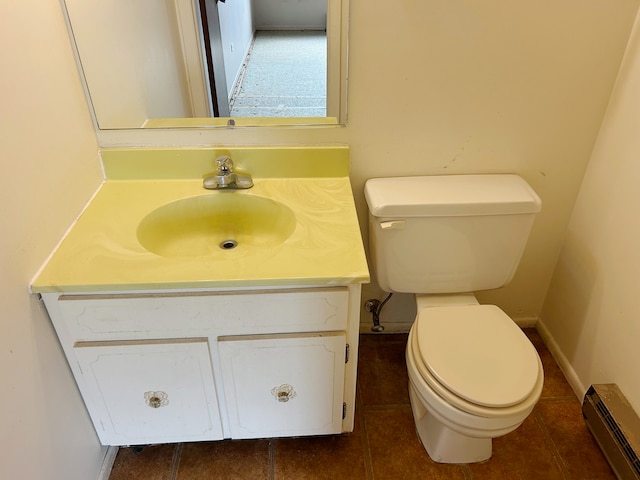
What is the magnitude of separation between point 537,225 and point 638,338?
0.48 meters

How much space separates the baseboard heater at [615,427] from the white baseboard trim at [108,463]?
153cm

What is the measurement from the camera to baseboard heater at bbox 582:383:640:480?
52.1 inches

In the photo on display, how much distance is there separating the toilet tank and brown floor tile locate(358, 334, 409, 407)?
404 millimetres

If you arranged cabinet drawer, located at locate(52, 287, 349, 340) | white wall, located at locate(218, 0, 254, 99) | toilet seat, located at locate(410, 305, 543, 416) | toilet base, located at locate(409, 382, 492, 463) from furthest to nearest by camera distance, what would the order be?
toilet base, located at locate(409, 382, 492, 463) → white wall, located at locate(218, 0, 254, 99) → toilet seat, located at locate(410, 305, 543, 416) → cabinet drawer, located at locate(52, 287, 349, 340)

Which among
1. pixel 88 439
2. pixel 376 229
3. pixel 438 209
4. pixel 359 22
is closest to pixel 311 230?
pixel 376 229

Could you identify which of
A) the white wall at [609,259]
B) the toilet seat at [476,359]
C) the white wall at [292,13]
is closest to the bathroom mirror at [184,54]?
the white wall at [292,13]

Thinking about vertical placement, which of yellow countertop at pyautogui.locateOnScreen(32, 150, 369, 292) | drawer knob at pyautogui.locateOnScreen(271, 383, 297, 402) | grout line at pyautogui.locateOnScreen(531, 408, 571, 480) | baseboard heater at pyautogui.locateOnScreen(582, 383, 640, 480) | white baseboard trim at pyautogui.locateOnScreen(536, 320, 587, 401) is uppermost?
yellow countertop at pyautogui.locateOnScreen(32, 150, 369, 292)

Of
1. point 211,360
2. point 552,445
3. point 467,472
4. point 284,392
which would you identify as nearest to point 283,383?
point 284,392

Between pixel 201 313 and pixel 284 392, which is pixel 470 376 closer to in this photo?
pixel 284 392

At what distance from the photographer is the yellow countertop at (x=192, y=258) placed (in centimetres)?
102

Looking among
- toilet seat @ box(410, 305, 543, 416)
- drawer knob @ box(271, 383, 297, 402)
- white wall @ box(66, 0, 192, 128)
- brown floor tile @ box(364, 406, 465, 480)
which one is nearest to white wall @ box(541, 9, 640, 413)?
toilet seat @ box(410, 305, 543, 416)

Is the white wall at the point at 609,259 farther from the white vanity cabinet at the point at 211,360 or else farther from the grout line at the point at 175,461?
the grout line at the point at 175,461

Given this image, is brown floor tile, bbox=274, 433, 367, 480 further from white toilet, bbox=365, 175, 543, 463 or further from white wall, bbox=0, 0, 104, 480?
white wall, bbox=0, 0, 104, 480

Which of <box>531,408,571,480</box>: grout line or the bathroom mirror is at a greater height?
the bathroom mirror
